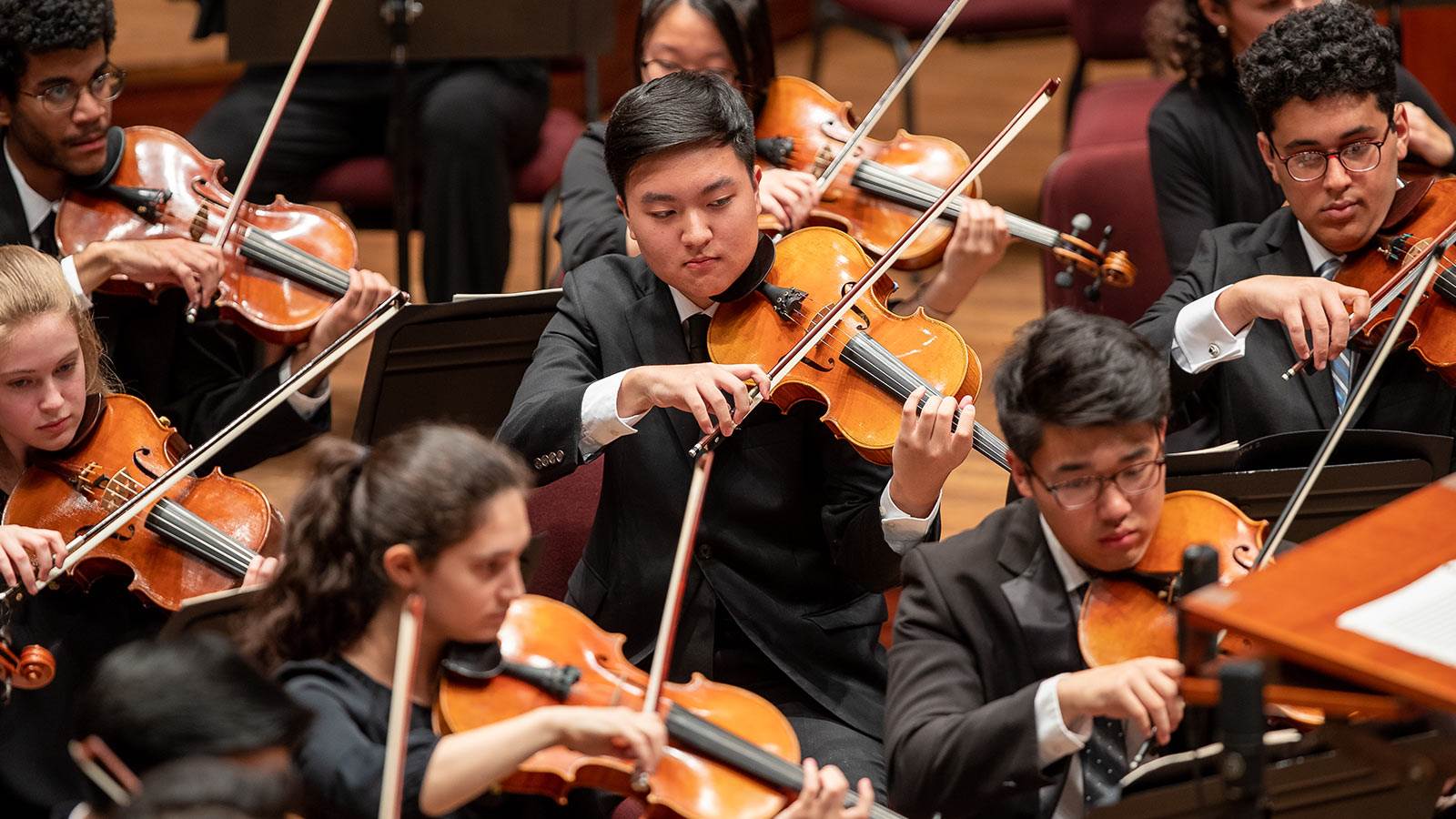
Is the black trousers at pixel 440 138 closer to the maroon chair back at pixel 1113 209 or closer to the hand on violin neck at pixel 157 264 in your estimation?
the hand on violin neck at pixel 157 264

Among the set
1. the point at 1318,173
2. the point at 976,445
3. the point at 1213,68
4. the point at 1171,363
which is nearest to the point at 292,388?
the point at 976,445

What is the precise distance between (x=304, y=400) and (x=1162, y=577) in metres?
1.46

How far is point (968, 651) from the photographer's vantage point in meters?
1.79

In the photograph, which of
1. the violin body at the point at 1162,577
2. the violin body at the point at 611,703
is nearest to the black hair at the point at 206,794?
the violin body at the point at 611,703

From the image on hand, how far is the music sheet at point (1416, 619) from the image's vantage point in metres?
1.21

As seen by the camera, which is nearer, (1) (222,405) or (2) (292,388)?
(2) (292,388)

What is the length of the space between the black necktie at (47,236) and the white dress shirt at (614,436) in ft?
3.49

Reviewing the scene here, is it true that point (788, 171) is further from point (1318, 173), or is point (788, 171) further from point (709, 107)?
point (1318, 173)

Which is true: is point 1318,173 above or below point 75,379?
above

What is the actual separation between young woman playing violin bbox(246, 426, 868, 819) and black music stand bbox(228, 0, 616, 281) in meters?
1.78

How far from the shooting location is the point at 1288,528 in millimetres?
1907

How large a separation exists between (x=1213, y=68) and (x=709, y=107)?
3.99 feet

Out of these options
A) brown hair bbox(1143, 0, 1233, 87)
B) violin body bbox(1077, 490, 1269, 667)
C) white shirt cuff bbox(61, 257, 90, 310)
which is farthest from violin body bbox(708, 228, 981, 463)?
brown hair bbox(1143, 0, 1233, 87)

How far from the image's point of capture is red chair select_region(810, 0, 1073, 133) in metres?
4.48
